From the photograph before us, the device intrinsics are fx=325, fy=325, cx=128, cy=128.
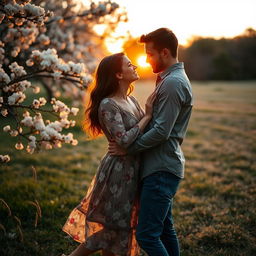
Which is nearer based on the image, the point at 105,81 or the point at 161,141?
the point at 161,141

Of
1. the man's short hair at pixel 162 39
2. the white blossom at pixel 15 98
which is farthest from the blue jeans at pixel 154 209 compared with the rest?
the white blossom at pixel 15 98

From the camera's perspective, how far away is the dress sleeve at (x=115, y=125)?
2.77 meters

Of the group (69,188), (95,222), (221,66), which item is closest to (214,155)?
(69,188)

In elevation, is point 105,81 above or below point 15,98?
above

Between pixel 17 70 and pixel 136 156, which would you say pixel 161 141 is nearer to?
pixel 136 156

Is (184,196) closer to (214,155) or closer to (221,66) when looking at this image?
(214,155)

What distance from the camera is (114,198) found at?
2.98 meters

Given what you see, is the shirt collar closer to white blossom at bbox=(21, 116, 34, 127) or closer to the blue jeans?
the blue jeans

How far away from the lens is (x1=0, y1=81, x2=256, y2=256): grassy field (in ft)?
13.0

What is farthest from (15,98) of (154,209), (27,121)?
(154,209)

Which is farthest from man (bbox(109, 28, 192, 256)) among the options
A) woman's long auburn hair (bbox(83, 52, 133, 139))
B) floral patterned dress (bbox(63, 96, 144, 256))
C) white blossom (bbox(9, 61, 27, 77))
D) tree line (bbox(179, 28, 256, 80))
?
tree line (bbox(179, 28, 256, 80))

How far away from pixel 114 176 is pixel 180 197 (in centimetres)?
288

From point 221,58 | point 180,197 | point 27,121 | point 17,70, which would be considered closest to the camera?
point 27,121

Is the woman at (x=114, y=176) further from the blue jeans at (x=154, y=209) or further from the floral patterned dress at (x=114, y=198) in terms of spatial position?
the blue jeans at (x=154, y=209)
